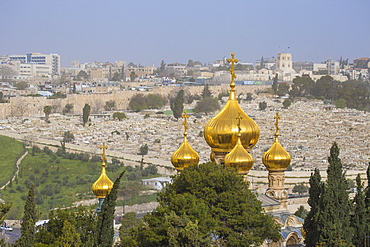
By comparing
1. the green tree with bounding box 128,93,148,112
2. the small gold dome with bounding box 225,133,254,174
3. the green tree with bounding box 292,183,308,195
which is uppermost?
the small gold dome with bounding box 225,133,254,174

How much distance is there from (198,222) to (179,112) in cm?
5243

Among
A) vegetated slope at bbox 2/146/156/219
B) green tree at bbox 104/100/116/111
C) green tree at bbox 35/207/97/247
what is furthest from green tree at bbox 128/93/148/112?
green tree at bbox 35/207/97/247

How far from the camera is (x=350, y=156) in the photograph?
48812mm

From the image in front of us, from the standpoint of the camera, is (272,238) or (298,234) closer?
(272,238)

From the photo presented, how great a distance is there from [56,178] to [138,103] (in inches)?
1604

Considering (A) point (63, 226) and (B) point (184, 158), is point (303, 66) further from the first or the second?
(A) point (63, 226)

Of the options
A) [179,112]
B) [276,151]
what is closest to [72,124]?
[179,112]

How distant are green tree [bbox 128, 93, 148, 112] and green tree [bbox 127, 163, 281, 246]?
6350 centimetres

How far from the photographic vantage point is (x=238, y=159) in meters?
16.0

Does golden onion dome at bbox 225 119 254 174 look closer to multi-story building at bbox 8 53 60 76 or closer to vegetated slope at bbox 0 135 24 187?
vegetated slope at bbox 0 135 24 187

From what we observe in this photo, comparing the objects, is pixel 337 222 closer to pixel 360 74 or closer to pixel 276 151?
pixel 276 151

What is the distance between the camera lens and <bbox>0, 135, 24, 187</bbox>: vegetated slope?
129 ft

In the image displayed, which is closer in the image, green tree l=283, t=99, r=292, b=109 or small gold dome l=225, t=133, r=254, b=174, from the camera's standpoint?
small gold dome l=225, t=133, r=254, b=174

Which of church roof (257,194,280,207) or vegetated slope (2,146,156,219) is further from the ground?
church roof (257,194,280,207)
